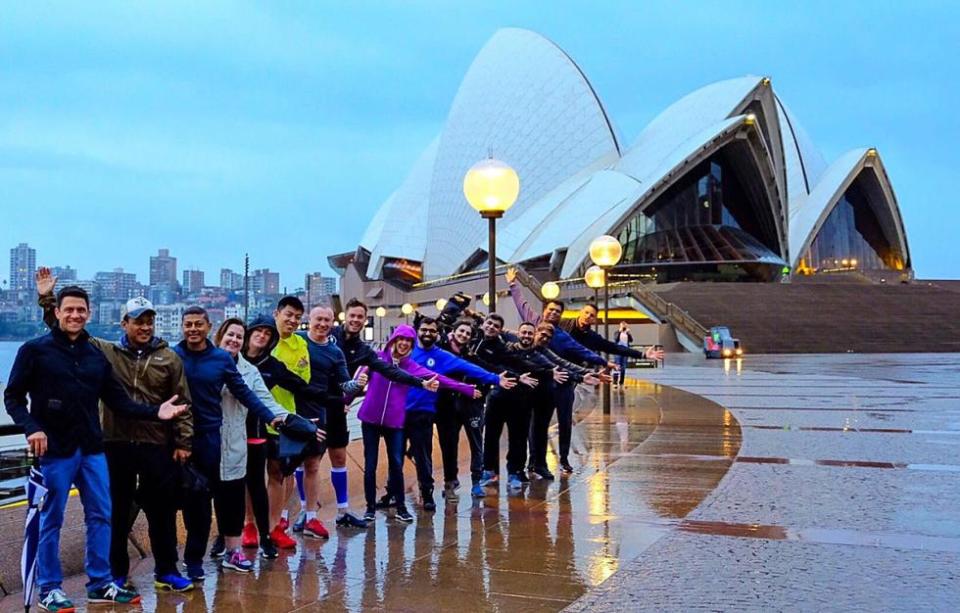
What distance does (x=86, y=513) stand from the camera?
4008 millimetres

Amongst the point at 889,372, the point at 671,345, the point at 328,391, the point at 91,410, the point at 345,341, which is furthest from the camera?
the point at 671,345

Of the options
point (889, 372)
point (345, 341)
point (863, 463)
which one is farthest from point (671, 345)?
point (345, 341)

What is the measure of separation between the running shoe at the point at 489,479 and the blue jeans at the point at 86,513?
3.19 meters

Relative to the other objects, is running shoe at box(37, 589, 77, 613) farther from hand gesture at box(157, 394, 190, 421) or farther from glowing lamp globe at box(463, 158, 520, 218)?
glowing lamp globe at box(463, 158, 520, 218)

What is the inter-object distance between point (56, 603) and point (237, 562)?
890 millimetres

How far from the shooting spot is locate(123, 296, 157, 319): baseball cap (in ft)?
13.6

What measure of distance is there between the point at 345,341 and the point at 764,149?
42.1 meters

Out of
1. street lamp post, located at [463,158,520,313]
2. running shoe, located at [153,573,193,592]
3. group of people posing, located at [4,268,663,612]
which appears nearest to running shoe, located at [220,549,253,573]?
group of people posing, located at [4,268,663,612]

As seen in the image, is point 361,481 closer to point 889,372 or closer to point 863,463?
point 863,463

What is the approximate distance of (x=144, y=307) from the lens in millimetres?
4230

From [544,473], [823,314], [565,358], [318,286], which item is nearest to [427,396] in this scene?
[544,473]

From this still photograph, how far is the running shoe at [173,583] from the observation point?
13.6 ft

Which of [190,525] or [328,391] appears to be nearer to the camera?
[190,525]

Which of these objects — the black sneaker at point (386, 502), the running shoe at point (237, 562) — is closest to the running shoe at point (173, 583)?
the running shoe at point (237, 562)
